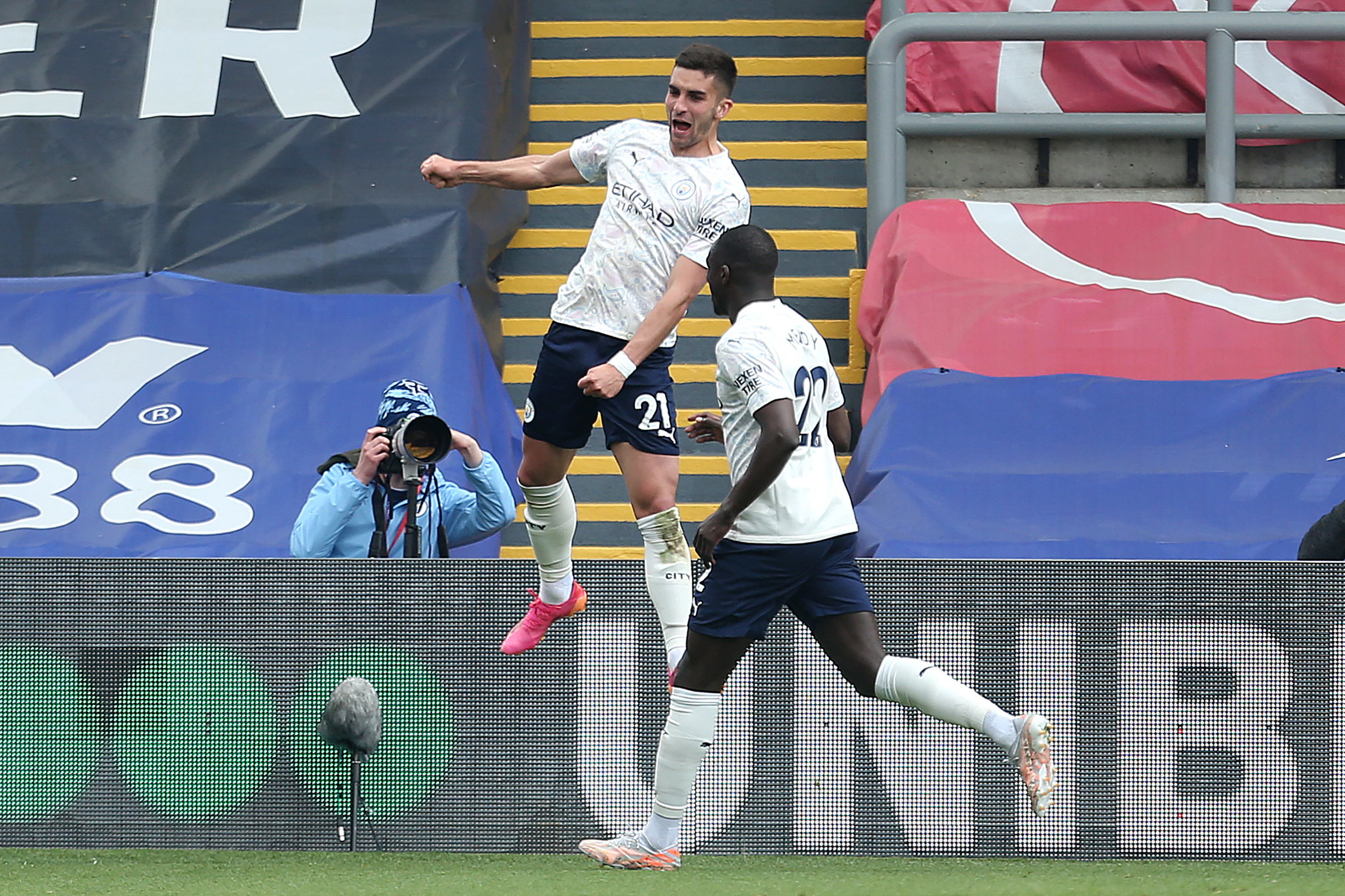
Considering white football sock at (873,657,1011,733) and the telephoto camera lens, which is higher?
the telephoto camera lens

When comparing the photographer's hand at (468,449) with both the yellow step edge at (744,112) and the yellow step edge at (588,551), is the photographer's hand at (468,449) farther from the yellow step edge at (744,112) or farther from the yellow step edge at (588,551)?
the yellow step edge at (744,112)

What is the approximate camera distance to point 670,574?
17.2ft

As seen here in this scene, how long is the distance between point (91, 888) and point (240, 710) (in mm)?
1003

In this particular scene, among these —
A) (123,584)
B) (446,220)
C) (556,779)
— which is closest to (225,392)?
(446,220)

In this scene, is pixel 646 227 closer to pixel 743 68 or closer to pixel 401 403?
pixel 401 403

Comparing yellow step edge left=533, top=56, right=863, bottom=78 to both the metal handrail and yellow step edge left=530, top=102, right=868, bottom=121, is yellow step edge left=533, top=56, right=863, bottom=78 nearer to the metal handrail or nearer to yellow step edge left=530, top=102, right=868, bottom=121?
yellow step edge left=530, top=102, right=868, bottom=121

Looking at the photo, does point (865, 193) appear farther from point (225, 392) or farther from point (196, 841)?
point (196, 841)

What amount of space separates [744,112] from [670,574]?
593 cm

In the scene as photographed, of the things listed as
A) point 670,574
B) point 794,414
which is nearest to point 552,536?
point 670,574

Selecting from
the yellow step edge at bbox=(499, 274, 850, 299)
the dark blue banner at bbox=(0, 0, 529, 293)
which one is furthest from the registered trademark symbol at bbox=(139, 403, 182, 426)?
the yellow step edge at bbox=(499, 274, 850, 299)

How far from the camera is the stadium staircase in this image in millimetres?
9320

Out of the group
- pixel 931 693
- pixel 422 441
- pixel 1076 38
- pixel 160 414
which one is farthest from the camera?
pixel 1076 38

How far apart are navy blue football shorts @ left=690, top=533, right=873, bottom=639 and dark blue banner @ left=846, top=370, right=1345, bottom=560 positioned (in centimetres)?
315

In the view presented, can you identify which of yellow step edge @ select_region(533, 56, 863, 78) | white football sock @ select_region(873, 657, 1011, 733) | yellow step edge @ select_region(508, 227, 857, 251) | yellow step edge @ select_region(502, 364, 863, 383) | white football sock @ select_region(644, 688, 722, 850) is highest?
yellow step edge @ select_region(533, 56, 863, 78)
